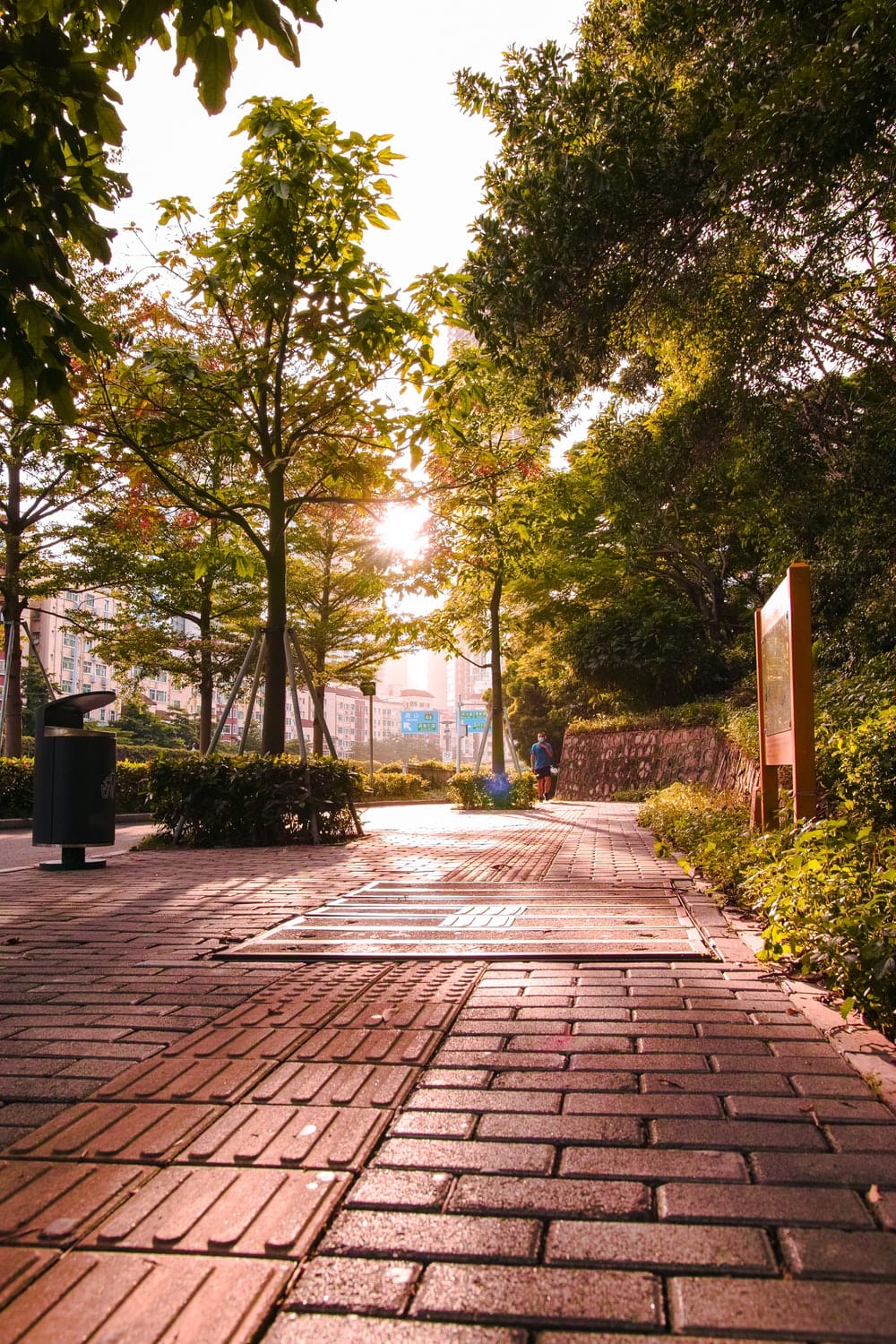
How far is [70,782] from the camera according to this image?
8.59 meters

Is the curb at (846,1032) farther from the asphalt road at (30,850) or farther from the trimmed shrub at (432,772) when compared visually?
the trimmed shrub at (432,772)

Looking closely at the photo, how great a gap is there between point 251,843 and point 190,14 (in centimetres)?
862

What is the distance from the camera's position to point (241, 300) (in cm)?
1045

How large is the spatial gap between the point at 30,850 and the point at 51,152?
9.90m

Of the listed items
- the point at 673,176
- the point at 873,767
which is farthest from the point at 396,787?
the point at 873,767

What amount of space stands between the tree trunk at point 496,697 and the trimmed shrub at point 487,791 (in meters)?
0.52

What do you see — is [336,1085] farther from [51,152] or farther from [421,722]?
[421,722]

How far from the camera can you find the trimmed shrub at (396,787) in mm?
26497

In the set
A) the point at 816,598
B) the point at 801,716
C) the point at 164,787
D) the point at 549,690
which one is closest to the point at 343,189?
the point at 164,787

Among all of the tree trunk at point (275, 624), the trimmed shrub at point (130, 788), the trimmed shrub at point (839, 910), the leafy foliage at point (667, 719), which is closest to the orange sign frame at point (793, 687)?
the trimmed shrub at point (839, 910)

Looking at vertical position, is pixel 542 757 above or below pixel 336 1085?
above

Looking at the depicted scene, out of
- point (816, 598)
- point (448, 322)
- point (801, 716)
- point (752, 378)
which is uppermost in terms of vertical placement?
point (752, 378)

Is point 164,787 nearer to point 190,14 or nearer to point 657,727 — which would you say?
point 190,14

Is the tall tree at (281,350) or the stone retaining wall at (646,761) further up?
the tall tree at (281,350)
